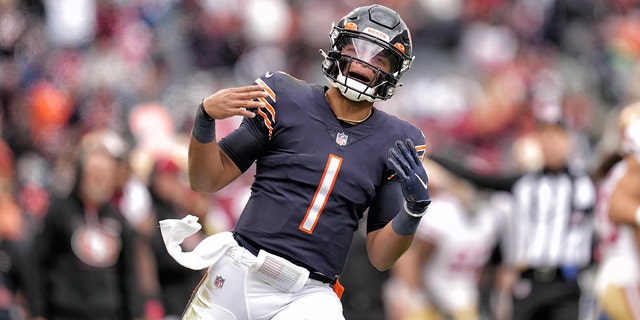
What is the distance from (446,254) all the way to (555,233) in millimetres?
1485

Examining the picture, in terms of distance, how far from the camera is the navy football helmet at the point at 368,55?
4898 mm

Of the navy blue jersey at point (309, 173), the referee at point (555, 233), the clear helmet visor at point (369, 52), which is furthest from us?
the referee at point (555, 233)

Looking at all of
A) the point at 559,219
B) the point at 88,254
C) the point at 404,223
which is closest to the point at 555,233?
the point at 559,219

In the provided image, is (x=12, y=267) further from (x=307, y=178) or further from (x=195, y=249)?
(x=307, y=178)

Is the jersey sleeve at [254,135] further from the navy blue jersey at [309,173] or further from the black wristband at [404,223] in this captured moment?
the black wristband at [404,223]

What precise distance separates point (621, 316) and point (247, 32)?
33.2 ft

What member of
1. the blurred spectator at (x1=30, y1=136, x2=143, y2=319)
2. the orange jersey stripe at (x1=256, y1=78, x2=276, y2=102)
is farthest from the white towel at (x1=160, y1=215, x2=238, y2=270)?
the blurred spectator at (x1=30, y1=136, x2=143, y2=319)

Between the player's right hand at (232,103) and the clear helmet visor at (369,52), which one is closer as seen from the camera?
the player's right hand at (232,103)

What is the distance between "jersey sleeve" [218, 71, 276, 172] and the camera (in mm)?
4852

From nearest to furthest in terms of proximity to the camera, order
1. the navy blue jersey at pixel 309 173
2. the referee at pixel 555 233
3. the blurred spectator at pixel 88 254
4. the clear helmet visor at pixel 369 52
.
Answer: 1. the navy blue jersey at pixel 309 173
2. the clear helmet visor at pixel 369 52
3. the blurred spectator at pixel 88 254
4. the referee at pixel 555 233

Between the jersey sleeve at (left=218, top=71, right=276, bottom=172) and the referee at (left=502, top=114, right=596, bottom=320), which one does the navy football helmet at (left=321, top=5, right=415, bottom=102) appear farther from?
the referee at (left=502, top=114, right=596, bottom=320)

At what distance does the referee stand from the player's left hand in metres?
4.19

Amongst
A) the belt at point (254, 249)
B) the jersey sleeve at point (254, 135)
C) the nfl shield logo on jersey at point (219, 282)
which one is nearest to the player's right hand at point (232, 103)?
the jersey sleeve at point (254, 135)

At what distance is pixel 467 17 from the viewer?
18.2m
